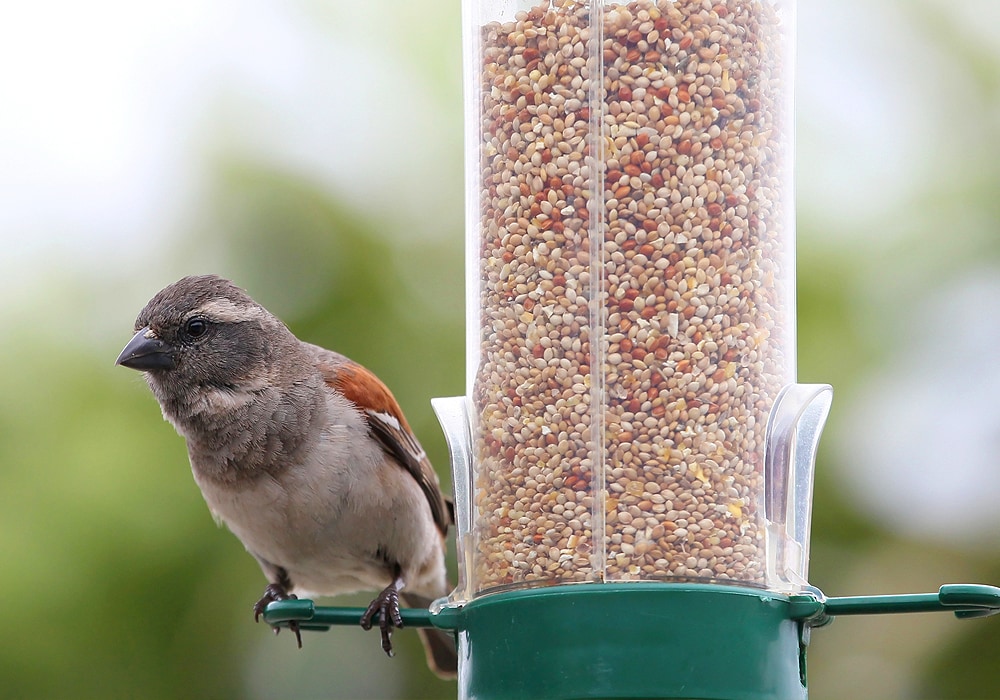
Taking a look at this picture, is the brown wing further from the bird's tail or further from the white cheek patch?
the bird's tail

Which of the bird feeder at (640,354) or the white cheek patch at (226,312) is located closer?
the bird feeder at (640,354)

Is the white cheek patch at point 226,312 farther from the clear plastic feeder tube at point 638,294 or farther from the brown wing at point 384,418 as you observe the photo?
the clear plastic feeder tube at point 638,294

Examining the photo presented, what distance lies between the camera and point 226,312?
5.67 meters

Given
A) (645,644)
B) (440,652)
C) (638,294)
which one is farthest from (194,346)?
(645,644)

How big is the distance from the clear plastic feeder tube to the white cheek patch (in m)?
1.86

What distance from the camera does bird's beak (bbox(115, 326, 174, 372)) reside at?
17.7 feet

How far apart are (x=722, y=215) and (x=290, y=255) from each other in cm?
338

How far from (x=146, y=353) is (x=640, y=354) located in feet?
7.99

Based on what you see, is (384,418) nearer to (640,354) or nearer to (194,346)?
(194,346)

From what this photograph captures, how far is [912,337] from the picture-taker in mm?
6422

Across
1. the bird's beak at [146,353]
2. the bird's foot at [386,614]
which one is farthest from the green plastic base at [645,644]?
the bird's beak at [146,353]

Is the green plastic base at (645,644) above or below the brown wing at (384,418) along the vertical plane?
below

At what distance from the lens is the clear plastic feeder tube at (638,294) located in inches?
158

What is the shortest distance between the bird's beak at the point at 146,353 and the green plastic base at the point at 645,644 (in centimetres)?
229
